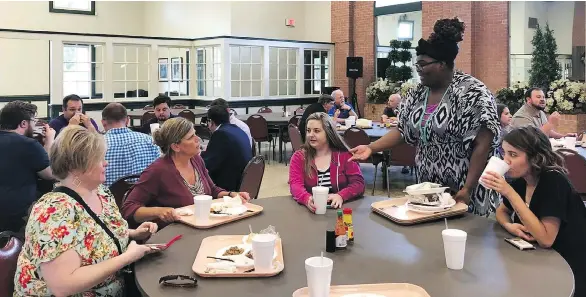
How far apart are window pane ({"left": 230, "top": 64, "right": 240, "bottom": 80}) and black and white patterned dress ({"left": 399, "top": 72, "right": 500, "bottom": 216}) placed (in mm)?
10189

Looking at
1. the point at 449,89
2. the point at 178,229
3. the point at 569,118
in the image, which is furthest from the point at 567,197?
the point at 569,118

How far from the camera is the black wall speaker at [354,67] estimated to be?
13.4 m

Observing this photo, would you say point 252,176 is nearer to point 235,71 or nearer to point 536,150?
point 536,150

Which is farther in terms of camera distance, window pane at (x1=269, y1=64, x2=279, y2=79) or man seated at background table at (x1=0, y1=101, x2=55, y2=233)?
window pane at (x1=269, y1=64, x2=279, y2=79)

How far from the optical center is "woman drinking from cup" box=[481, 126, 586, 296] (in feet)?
6.78

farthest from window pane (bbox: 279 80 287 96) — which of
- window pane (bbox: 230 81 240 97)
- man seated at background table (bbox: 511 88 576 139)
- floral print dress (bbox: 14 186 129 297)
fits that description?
floral print dress (bbox: 14 186 129 297)

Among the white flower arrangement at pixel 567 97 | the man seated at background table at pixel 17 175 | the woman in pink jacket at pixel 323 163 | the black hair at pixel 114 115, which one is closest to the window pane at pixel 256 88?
the white flower arrangement at pixel 567 97

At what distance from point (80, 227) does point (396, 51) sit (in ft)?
39.1

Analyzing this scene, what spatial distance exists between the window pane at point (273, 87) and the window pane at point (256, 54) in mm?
662

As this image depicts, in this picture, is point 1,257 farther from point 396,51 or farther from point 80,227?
point 396,51

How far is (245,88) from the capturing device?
43.3 ft

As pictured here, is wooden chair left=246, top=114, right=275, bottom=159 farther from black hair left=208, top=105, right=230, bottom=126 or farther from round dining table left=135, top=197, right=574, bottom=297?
round dining table left=135, top=197, right=574, bottom=297

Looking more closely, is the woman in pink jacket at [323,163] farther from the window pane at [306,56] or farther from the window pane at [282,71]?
the window pane at [306,56]

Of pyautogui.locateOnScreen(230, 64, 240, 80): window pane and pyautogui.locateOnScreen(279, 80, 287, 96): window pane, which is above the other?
pyautogui.locateOnScreen(230, 64, 240, 80): window pane
